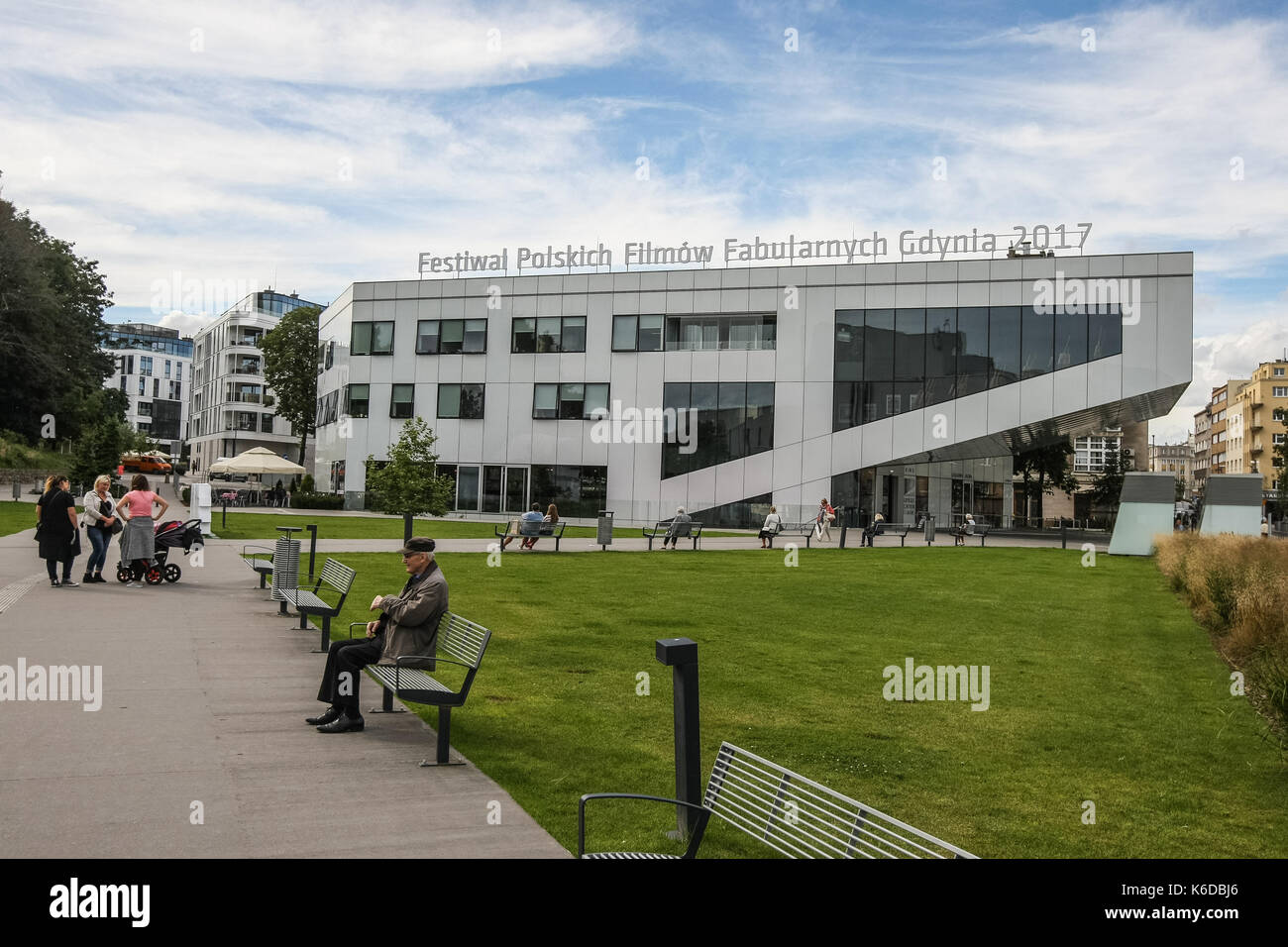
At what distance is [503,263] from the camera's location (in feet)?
172

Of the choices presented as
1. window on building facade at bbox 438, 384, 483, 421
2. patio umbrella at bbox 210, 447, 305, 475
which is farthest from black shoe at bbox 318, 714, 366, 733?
window on building facade at bbox 438, 384, 483, 421

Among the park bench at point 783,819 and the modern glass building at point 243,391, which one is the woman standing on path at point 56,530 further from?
the modern glass building at point 243,391

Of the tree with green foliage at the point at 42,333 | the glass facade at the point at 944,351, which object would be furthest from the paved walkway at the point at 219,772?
the tree with green foliage at the point at 42,333

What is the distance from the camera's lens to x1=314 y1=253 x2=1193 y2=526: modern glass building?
43094 millimetres

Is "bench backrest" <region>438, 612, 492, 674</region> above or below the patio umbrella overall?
below

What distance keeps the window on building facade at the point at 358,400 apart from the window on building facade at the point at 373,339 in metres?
1.79

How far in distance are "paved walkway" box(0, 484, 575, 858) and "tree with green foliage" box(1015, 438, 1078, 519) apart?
193 ft

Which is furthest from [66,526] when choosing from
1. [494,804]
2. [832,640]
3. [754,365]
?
[754,365]

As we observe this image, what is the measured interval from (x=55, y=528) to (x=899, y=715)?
42.7 feet

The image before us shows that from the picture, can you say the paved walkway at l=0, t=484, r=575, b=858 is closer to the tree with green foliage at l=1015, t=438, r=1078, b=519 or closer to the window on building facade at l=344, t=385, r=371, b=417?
the window on building facade at l=344, t=385, r=371, b=417

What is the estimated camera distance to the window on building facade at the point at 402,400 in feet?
173

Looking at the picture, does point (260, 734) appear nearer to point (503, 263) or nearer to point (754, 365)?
point (754, 365)

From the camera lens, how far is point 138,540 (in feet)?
54.2

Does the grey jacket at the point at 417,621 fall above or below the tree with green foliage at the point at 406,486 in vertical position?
below
